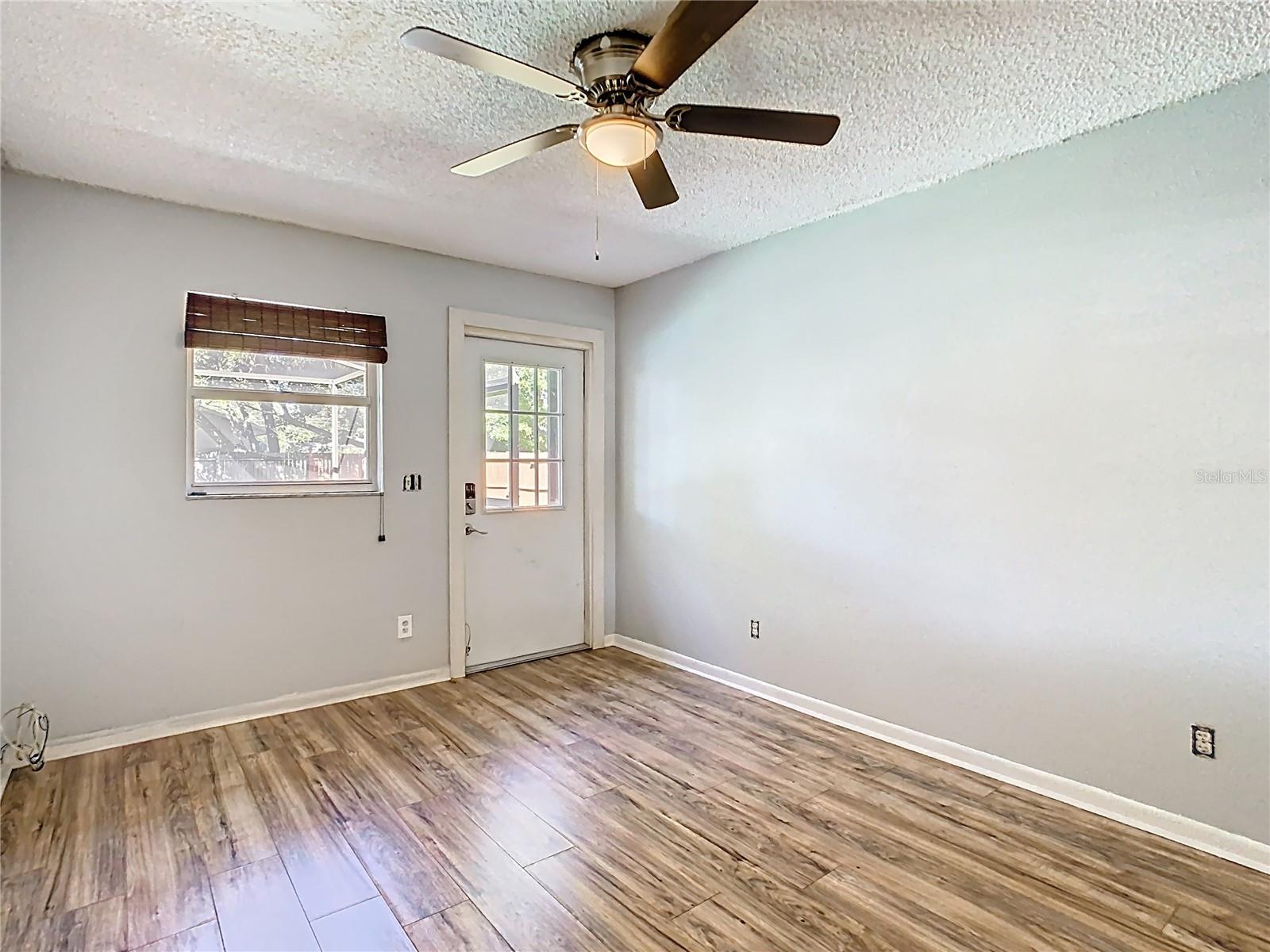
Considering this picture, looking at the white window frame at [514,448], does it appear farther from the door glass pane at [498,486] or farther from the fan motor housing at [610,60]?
the fan motor housing at [610,60]

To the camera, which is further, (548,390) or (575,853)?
(548,390)

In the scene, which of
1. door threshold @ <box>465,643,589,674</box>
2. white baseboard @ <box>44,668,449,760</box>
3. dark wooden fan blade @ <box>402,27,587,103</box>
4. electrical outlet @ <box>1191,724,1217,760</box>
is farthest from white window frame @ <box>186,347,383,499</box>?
electrical outlet @ <box>1191,724,1217,760</box>

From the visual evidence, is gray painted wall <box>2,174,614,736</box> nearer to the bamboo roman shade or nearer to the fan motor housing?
the bamboo roman shade

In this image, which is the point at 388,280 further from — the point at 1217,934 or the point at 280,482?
the point at 1217,934

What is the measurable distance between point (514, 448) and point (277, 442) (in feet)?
4.40

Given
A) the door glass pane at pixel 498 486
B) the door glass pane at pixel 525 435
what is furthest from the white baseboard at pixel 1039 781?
the door glass pane at pixel 525 435

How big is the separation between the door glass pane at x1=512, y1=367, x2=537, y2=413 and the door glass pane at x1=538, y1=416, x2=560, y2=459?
13 cm

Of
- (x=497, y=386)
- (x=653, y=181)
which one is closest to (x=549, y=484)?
(x=497, y=386)

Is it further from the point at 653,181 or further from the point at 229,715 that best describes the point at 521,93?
the point at 229,715

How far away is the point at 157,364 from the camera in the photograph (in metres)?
3.05

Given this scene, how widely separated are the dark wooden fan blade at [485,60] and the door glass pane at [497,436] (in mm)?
2458

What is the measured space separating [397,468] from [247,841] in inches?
75.9

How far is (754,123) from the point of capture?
1.88 m

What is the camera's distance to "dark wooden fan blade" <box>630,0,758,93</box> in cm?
141
